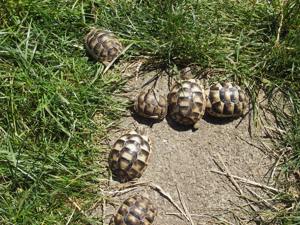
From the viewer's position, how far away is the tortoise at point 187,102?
4844mm

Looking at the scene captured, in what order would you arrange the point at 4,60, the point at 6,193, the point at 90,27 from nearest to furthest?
1. the point at 6,193
2. the point at 4,60
3. the point at 90,27

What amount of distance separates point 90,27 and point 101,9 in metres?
0.21

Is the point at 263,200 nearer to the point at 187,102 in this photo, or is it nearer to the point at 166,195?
the point at 166,195

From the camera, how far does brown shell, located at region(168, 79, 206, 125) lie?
4844 mm

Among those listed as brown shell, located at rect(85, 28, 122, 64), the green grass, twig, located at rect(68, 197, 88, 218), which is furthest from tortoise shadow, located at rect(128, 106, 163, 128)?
twig, located at rect(68, 197, 88, 218)

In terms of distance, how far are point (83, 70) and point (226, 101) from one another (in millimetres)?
1339

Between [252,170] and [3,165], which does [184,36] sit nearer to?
[252,170]

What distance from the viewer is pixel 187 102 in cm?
482

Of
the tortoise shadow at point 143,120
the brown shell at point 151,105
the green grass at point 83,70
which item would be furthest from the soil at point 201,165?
the green grass at point 83,70

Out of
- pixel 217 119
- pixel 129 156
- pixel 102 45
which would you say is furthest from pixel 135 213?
pixel 102 45

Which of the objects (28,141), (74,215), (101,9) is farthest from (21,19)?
(74,215)

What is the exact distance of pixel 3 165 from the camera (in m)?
4.58

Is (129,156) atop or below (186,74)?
below

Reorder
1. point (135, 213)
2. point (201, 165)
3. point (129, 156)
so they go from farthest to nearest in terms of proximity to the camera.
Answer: point (201, 165)
point (129, 156)
point (135, 213)
